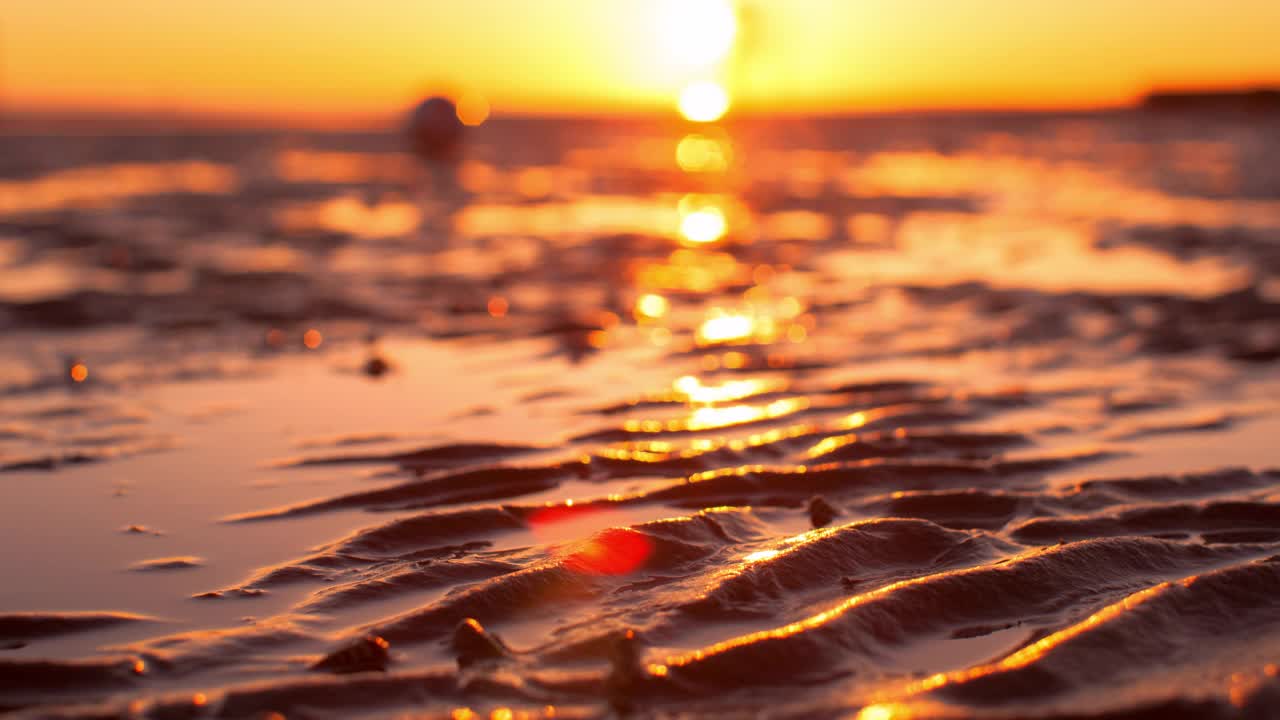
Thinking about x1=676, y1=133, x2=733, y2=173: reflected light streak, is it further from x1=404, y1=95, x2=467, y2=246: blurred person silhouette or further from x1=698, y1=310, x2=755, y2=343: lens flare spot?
x1=698, y1=310, x2=755, y2=343: lens flare spot

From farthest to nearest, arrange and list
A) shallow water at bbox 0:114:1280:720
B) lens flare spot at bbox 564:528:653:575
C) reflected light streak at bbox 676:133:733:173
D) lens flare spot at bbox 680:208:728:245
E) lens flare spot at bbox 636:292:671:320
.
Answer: reflected light streak at bbox 676:133:733:173 → lens flare spot at bbox 680:208:728:245 → lens flare spot at bbox 636:292:671:320 → lens flare spot at bbox 564:528:653:575 → shallow water at bbox 0:114:1280:720

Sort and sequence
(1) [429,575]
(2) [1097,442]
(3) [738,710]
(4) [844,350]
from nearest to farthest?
(3) [738,710] → (1) [429,575] → (2) [1097,442] → (4) [844,350]

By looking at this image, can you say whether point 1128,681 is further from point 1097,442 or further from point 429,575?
point 1097,442

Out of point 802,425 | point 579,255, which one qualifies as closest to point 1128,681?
point 802,425

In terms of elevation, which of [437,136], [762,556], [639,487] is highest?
[437,136]

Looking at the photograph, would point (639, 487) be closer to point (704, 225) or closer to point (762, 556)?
point (762, 556)

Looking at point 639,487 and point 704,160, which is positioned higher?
point 704,160

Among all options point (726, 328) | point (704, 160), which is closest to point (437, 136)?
point (704, 160)

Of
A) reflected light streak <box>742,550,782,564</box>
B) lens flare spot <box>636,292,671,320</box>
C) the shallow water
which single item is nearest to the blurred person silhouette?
lens flare spot <box>636,292,671,320</box>

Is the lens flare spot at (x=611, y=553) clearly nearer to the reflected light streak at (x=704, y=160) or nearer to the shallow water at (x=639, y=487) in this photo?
the shallow water at (x=639, y=487)
